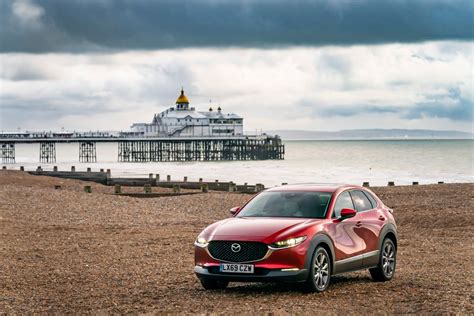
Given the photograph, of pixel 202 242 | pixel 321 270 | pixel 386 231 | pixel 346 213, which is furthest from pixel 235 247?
pixel 386 231

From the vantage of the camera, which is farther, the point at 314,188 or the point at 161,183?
the point at 161,183

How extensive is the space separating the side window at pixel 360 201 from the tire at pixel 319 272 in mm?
1572

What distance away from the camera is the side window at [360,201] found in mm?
14039

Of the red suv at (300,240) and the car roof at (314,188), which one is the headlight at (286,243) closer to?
the red suv at (300,240)

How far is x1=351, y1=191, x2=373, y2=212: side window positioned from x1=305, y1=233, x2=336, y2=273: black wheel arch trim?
1.38m

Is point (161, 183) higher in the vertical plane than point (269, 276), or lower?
higher

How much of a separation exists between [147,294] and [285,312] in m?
2.66

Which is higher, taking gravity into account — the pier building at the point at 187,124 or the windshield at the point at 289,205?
the pier building at the point at 187,124

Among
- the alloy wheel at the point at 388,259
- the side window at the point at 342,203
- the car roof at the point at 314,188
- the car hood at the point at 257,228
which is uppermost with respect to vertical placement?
the car roof at the point at 314,188

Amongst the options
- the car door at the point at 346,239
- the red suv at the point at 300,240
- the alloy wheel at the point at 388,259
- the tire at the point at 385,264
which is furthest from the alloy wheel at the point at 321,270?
the alloy wheel at the point at 388,259

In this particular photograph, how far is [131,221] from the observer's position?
86.6ft

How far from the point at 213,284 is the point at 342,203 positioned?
2348 mm

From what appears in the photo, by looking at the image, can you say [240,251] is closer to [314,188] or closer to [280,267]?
[280,267]

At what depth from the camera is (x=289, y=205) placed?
1341cm
